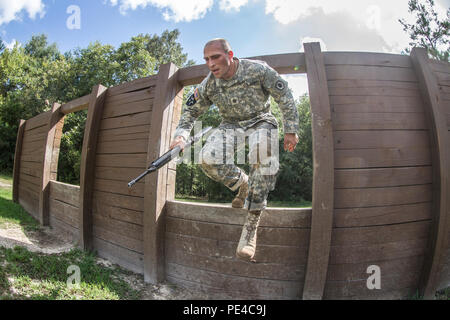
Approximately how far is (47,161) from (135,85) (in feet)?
10.5

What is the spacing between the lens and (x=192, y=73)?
3027mm

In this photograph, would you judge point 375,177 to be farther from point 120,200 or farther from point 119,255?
point 119,255

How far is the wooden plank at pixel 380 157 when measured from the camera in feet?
8.09

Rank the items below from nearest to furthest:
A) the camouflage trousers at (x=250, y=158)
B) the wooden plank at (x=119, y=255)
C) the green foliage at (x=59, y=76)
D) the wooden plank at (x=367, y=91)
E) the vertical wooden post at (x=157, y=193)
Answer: the camouflage trousers at (x=250, y=158), the wooden plank at (x=367, y=91), the vertical wooden post at (x=157, y=193), the wooden plank at (x=119, y=255), the green foliage at (x=59, y=76)

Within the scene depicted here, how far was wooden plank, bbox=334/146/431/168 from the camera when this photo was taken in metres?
2.46

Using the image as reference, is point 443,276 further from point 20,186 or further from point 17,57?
point 17,57

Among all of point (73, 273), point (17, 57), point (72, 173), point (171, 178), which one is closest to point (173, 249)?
point (171, 178)

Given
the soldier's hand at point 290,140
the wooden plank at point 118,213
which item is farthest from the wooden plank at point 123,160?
the soldier's hand at point 290,140

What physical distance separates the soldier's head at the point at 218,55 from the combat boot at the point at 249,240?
1242mm

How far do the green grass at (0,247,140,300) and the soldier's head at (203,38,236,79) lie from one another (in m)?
2.40

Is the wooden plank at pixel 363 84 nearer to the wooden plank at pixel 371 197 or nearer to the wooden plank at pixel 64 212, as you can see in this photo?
the wooden plank at pixel 371 197

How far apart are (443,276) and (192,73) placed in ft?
12.1

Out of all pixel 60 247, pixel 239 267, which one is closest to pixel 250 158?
pixel 239 267

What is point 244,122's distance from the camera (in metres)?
2.25
